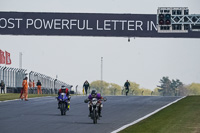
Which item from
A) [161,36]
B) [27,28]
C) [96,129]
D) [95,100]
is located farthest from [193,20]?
[96,129]

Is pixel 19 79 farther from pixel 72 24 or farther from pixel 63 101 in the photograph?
pixel 63 101

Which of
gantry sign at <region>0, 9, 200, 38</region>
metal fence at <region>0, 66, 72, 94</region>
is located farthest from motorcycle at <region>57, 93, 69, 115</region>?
metal fence at <region>0, 66, 72, 94</region>

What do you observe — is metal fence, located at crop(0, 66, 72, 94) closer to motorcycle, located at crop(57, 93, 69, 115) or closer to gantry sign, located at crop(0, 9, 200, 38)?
gantry sign, located at crop(0, 9, 200, 38)

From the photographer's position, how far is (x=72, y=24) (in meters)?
44.8

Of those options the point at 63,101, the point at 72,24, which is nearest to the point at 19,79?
the point at 72,24

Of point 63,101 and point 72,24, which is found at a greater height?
point 72,24

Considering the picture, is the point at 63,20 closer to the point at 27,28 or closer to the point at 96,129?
the point at 27,28

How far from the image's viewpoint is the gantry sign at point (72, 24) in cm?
4409

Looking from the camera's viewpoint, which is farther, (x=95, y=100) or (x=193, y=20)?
(x=193, y=20)

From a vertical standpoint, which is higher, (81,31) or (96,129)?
(81,31)

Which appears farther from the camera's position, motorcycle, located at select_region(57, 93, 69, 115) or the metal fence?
the metal fence

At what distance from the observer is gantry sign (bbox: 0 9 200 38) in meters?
44.1

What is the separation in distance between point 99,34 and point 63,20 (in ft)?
9.91

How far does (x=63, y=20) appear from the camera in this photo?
148 ft
